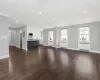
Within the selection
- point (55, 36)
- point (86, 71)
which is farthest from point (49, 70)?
point (55, 36)

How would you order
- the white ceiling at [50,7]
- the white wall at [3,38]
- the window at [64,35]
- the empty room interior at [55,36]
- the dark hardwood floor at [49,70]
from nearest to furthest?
the dark hardwood floor at [49,70] → the white ceiling at [50,7] → the empty room interior at [55,36] → the white wall at [3,38] → the window at [64,35]

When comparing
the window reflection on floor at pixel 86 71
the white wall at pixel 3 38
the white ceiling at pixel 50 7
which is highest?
the white ceiling at pixel 50 7

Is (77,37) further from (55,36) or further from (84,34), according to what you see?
(55,36)

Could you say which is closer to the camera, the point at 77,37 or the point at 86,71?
the point at 86,71

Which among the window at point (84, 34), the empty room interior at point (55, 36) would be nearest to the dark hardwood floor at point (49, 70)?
the empty room interior at point (55, 36)

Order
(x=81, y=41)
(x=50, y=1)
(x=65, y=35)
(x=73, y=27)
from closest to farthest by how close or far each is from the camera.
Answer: (x=50, y=1)
(x=81, y=41)
(x=73, y=27)
(x=65, y=35)

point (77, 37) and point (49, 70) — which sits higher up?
point (77, 37)

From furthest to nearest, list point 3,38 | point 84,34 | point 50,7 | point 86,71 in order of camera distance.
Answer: point 84,34
point 3,38
point 50,7
point 86,71

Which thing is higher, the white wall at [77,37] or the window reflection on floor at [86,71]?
the white wall at [77,37]

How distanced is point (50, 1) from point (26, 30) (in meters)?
5.61

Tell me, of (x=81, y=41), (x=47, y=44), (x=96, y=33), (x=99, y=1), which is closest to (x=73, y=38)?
(x=81, y=41)

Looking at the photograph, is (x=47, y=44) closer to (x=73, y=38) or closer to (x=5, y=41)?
(x=73, y=38)

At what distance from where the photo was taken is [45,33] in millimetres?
10914

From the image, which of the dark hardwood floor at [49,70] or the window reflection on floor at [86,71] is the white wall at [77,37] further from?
the window reflection on floor at [86,71]
